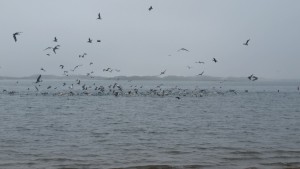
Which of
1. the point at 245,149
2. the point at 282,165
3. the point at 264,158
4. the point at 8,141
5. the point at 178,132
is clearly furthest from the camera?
the point at 178,132

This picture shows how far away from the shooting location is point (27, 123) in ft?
123

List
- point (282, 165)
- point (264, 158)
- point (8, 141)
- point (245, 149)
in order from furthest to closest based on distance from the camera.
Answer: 1. point (8, 141)
2. point (245, 149)
3. point (264, 158)
4. point (282, 165)

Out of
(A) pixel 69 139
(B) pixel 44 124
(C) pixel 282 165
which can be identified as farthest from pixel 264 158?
(B) pixel 44 124

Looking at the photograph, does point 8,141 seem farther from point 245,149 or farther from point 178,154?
point 245,149

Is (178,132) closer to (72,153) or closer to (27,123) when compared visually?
(72,153)

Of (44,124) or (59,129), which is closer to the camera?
(59,129)

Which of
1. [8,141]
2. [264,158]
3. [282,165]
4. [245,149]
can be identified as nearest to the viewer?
[282,165]

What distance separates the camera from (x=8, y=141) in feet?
86.5

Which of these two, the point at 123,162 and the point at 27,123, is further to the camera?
the point at 27,123

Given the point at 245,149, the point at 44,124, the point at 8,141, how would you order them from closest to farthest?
1. the point at 245,149
2. the point at 8,141
3. the point at 44,124

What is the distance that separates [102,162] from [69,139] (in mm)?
7440

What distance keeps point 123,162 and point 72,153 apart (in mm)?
3342

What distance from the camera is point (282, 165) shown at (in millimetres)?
19719

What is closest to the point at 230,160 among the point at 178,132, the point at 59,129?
the point at 178,132
